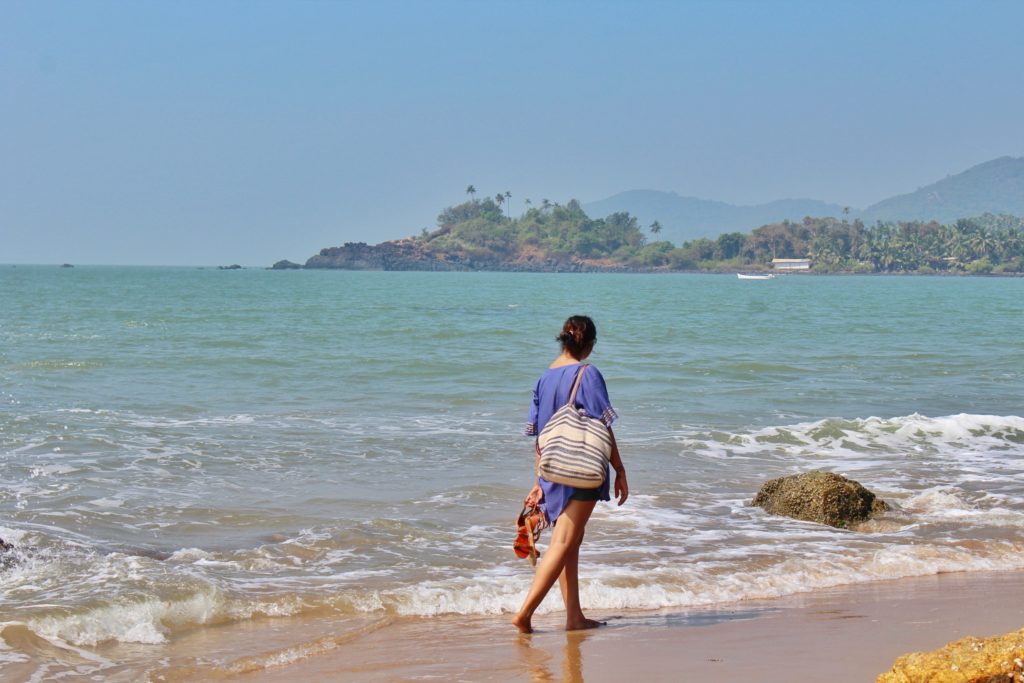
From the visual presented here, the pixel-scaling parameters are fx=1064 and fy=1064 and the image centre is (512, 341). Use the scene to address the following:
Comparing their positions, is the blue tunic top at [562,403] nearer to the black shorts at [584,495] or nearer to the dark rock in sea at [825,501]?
the black shorts at [584,495]

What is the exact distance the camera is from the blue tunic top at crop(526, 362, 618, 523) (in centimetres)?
511

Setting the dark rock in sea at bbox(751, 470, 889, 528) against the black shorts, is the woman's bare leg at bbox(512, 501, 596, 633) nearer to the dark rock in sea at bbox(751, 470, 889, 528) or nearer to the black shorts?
the black shorts

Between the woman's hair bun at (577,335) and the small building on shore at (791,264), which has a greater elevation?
the small building on shore at (791,264)

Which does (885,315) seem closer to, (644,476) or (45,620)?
(644,476)

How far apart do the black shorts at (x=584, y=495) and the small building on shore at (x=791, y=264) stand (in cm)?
19694

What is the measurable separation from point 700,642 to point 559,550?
845 mm

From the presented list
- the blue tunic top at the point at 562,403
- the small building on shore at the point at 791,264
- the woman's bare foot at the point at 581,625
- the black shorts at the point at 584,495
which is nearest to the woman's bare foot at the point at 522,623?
the woman's bare foot at the point at 581,625

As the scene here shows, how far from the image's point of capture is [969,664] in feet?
11.9

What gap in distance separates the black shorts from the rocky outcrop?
5.63ft

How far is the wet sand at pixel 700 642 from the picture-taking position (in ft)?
15.5

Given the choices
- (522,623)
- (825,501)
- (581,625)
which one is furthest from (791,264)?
(522,623)

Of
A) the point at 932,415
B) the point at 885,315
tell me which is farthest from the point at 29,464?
the point at 885,315

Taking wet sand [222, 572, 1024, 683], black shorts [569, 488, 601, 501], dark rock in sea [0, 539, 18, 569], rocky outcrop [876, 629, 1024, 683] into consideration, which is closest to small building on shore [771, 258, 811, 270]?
wet sand [222, 572, 1024, 683]

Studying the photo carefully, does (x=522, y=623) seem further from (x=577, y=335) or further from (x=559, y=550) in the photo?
(x=577, y=335)
